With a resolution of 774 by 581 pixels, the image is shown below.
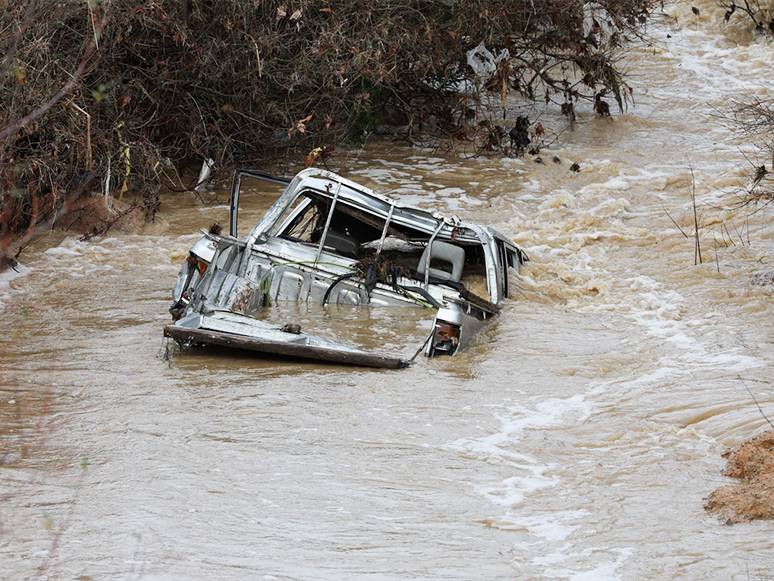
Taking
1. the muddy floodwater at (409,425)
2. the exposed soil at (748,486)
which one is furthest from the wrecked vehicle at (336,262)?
the exposed soil at (748,486)

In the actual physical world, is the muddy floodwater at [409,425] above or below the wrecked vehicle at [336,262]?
below

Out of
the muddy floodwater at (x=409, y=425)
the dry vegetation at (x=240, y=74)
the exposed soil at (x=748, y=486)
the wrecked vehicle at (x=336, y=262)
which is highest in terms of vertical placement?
the dry vegetation at (x=240, y=74)

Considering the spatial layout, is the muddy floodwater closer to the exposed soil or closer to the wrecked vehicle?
the exposed soil

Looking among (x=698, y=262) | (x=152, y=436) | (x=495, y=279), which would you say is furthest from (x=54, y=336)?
(x=698, y=262)

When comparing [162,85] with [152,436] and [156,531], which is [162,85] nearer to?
[152,436]

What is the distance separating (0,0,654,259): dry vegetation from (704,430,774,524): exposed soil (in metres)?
8.47

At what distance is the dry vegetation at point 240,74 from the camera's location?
11578 mm

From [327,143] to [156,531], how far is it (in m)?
11.0

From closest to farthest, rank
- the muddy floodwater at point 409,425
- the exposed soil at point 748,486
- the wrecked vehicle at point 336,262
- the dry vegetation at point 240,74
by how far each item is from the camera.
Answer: the muddy floodwater at point 409,425 → the exposed soil at point 748,486 → the wrecked vehicle at point 336,262 → the dry vegetation at point 240,74

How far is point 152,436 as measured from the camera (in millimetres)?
5711

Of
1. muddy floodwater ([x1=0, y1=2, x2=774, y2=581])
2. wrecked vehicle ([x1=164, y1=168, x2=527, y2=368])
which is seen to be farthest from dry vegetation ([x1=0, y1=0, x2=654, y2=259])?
wrecked vehicle ([x1=164, y1=168, x2=527, y2=368])

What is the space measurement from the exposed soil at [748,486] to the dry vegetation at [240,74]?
847 centimetres

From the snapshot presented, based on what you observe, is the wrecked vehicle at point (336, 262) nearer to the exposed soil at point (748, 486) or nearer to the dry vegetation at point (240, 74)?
the exposed soil at point (748, 486)

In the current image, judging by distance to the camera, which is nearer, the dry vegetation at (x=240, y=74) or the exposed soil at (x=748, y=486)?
the exposed soil at (x=748, y=486)
